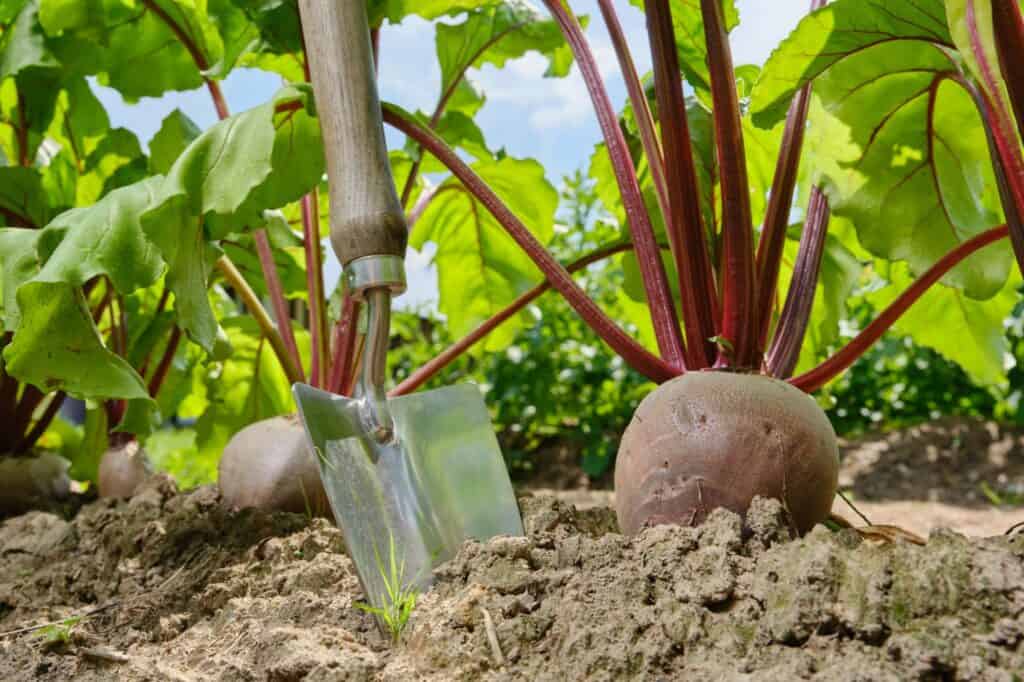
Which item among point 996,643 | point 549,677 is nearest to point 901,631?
point 996,643

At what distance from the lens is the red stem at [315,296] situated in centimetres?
172

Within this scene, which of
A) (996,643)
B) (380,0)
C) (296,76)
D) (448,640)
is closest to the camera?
(996,643)

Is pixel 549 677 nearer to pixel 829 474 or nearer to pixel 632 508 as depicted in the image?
pixel 632 508

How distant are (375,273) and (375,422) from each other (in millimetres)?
189

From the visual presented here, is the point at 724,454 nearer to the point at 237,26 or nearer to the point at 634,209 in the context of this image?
the point at 634,209

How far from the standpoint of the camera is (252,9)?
1610 millimetres

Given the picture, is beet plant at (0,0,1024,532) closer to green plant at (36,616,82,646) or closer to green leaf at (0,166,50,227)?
green leaf at (0,166,50,227)

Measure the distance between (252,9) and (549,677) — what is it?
130 cm

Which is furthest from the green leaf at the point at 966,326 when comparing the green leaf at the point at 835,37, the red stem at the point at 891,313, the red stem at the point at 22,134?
the red stem at the point at 22,134

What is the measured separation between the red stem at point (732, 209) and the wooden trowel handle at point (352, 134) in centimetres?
42

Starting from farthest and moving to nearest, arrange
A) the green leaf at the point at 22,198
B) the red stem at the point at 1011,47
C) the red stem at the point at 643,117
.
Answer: the green leaf at the point at 22,198 → the red stem at the point at 643,117 → the red stem at the point at 1011,47

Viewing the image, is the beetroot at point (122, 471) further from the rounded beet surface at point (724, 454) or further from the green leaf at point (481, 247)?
the rounded beet surface at point (724, 454)

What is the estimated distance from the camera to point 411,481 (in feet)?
3.58

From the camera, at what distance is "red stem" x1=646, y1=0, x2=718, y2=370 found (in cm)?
120
